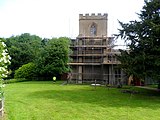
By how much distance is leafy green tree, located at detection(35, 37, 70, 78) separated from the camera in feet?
164

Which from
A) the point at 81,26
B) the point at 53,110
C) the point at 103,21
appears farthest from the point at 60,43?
the point at 53,110

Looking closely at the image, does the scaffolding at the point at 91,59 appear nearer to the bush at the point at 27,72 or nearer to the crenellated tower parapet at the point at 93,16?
the crenellated tower parapet at the point at 93,16

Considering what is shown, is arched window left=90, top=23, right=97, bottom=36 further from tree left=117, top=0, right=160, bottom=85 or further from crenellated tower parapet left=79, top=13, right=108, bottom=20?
tree left=117, top=0, right=160, bottom=85

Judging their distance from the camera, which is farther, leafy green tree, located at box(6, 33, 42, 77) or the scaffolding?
leafy green tree, located at box(6, 33, 42, 77)

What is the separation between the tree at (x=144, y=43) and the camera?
23.1 m

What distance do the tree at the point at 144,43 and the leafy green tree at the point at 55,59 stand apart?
24.5 metres

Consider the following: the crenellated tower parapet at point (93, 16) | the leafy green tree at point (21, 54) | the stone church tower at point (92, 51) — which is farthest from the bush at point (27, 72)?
the crenellated tower parapet at point (93, 16)

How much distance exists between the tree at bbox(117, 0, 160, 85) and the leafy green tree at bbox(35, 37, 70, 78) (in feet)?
80.2

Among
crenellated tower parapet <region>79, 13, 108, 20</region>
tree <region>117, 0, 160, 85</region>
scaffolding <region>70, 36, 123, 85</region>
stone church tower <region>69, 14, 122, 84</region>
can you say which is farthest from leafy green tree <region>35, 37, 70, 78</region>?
tree <region>117, 0, 160, 85</region>

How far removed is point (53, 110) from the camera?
1631 cm

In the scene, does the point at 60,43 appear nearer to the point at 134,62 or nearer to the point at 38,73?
the point at 38,73

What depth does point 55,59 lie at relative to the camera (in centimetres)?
5041

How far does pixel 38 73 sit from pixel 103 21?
1543 centimetres

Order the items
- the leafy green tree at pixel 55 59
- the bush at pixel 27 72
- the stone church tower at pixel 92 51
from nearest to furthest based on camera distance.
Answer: the stone church tower at pixel 92 51 → the leafy green tree at pixel 55 59 → the bush at pixel 27 72
